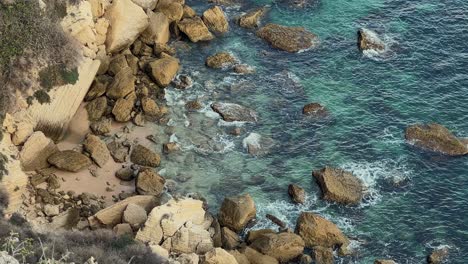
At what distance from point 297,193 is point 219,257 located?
896 cm

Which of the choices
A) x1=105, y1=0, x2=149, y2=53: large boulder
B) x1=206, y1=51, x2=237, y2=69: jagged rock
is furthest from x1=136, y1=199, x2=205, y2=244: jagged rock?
x1=206, y1=51, x2=237, y2=69: jagged rock

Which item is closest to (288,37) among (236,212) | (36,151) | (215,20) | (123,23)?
(215,20)

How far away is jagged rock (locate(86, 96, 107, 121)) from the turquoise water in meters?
5.04

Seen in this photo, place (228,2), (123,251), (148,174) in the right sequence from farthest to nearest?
(228,2) < (148,174) < (123,251)

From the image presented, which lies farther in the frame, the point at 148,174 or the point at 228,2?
the point at 228,2

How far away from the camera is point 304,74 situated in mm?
50938

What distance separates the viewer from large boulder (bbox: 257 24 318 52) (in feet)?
176

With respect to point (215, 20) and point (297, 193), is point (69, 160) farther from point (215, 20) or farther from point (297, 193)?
point (215, 20)

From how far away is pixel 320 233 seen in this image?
36.5 metres

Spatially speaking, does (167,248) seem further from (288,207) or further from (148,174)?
(288,207)

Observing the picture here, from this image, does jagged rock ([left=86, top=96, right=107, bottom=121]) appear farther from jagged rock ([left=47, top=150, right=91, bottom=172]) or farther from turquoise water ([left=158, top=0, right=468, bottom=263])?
turquoise water ([left=158, top=0, right=468, bottom=263])

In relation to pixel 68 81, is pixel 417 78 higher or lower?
lower

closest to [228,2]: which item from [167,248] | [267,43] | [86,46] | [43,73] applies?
[267,43]

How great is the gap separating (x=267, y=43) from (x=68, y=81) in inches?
748
